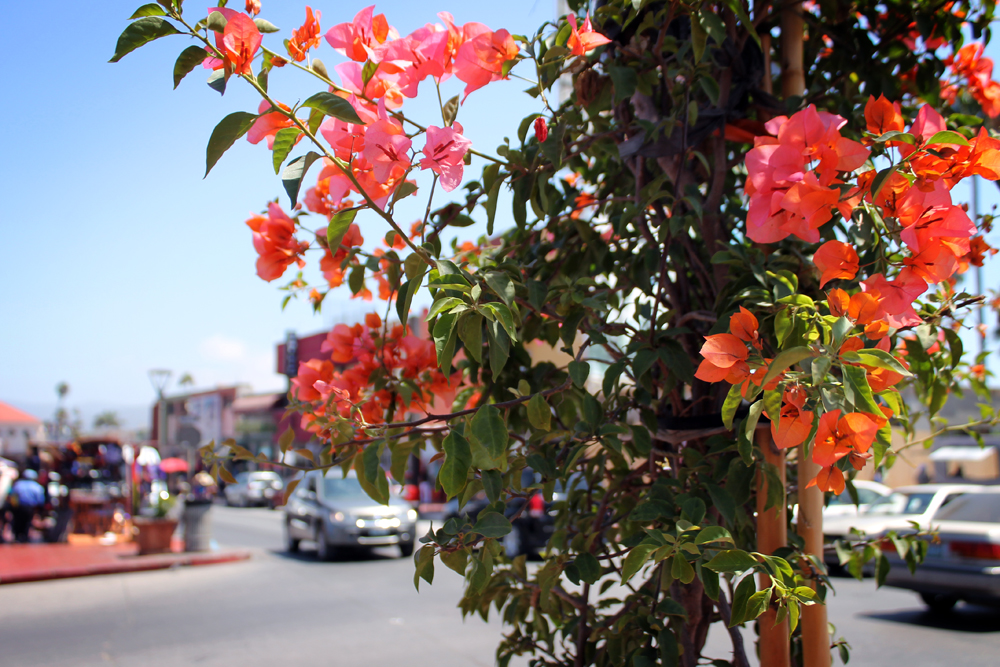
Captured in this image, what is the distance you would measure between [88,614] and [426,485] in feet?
64.5

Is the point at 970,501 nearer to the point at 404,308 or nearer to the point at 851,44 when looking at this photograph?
the point at 851,44

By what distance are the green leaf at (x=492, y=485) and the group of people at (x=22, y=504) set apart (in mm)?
15868

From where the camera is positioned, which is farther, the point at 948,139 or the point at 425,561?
the point at 425,561

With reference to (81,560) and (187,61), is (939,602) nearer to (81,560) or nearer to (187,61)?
(187,61)

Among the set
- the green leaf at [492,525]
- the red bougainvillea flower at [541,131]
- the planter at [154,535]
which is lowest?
the planter at [154,535]

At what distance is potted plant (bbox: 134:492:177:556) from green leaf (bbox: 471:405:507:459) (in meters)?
12.4

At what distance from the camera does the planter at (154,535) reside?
38.5 ft

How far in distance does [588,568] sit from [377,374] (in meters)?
0.62

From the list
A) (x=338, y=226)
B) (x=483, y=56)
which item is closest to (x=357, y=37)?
(x=483, y=56)

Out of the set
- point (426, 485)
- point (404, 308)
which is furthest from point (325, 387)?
point (426, 485)

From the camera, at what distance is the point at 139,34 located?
36.3 inches

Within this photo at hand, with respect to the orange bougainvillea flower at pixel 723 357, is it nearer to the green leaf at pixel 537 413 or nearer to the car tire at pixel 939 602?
the green leaf at pixel 537 413

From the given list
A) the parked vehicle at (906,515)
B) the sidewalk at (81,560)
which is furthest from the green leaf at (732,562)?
the sidewalk at (81,560)

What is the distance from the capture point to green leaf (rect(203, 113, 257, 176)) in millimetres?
959
